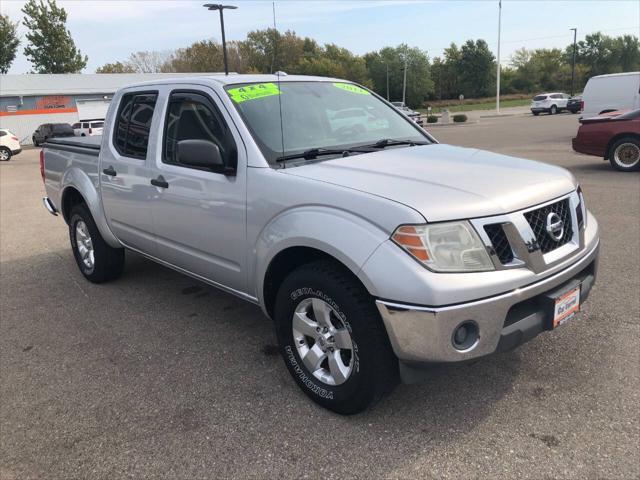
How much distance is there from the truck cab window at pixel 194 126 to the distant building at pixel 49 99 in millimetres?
40433

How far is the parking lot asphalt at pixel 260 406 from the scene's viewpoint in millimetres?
2592

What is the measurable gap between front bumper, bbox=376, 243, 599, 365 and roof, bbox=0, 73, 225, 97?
40.4 metres

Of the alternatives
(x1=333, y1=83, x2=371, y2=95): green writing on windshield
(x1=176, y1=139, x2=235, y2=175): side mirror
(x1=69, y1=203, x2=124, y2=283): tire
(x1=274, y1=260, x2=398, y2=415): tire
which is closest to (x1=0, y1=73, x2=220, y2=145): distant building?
(x1=69, y1=203, x2=124, y2=283): tire

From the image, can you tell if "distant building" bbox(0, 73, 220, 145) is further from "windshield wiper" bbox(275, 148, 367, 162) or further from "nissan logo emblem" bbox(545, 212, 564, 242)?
"nissan logo emblem" bbox(545, 212, 564, 242)

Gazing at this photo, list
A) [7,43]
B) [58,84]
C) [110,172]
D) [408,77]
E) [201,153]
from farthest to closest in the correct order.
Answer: [408,77] < [7,43] < [58,84] < [110,172] < [201,153]

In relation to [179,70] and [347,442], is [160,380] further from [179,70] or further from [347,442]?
[179,70]

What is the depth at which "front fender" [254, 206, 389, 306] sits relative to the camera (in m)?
2.55

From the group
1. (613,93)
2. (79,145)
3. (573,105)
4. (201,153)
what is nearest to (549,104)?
(573,105)

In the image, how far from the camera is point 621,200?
26.6 feet

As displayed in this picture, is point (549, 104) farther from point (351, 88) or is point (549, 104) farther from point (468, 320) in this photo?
point (468, 320)

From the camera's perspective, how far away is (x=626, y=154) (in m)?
10.7

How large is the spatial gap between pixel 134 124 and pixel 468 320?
327cm

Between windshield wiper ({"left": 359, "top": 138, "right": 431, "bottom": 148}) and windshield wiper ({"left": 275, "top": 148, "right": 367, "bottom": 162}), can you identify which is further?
windshield wiper ({"left": 359, "top": 138, "right": 431, "bottom": 148})

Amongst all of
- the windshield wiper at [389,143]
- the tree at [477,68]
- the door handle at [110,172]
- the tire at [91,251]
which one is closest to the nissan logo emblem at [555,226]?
the windshield wiper at [389,143]
